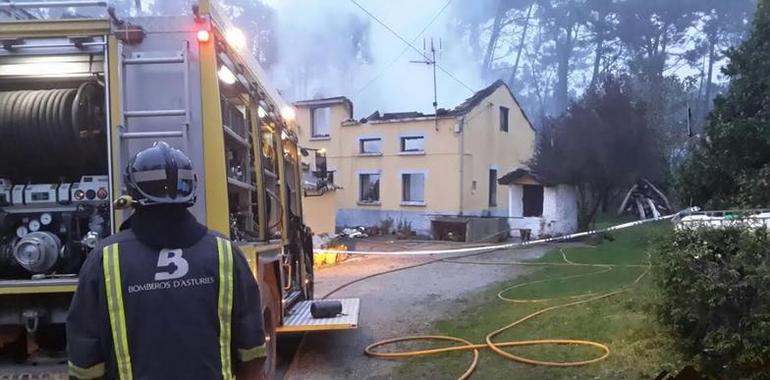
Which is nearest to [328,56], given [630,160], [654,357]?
[630,160]

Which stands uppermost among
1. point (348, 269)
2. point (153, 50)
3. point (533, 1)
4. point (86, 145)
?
point (533, 1)

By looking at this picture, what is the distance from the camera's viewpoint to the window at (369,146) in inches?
1088

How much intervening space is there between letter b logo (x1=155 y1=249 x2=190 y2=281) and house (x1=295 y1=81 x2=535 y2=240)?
898 inches

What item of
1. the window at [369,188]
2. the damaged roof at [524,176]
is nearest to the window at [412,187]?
the window at [369,188]

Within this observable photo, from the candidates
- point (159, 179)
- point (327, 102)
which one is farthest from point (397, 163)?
point (159, 179)

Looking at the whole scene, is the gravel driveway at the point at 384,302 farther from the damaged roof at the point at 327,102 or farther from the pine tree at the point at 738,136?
the damaged roof at the point at 327,102

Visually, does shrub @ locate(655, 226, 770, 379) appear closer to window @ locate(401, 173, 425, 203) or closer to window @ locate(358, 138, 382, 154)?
window @ locate(401, 173, 425, 203)

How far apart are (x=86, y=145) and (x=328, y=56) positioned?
5328 cm

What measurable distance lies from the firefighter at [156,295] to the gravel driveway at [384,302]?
159 inches

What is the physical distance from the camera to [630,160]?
22344mm

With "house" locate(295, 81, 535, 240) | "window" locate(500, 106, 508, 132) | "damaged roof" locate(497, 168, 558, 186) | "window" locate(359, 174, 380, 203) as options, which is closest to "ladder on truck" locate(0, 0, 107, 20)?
"damaged roof" locate(497, 168, 558, 186)

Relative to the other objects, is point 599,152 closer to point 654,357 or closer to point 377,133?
point 377,133

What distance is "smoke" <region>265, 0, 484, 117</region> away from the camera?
173 feet

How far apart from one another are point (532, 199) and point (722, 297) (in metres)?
20.4
